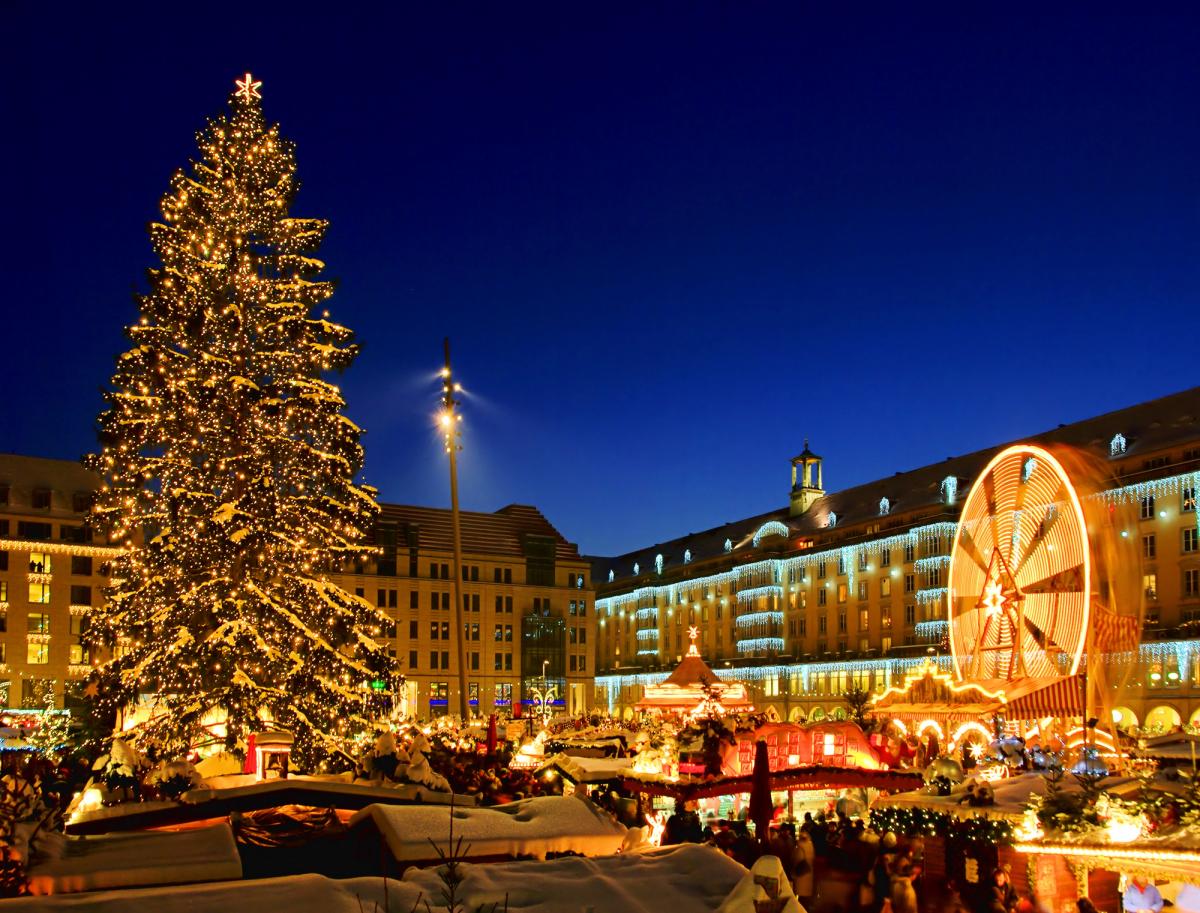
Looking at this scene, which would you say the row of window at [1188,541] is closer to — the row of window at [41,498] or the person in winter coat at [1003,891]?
the person in winter coat at [1003,891]

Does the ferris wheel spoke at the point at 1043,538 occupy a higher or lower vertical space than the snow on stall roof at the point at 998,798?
higher

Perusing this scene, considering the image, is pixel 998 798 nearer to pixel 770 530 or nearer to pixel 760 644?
pixel 760 644

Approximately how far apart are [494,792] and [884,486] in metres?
70.7

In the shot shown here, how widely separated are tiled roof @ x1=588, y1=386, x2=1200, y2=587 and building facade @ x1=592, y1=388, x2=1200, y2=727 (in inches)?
4.8

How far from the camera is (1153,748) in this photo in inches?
1081

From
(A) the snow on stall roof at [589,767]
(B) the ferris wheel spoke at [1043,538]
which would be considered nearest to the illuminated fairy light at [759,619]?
(B) the ferris wheel spoke at [1043,538]

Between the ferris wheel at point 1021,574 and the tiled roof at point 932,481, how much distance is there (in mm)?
6667


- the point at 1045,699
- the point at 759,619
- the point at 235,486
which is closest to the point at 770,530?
the point at 759,619

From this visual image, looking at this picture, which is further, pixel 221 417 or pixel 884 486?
pixel 884 486

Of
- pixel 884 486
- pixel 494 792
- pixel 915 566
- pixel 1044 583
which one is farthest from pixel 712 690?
pixel 884 486

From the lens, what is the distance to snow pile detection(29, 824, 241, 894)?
8109 millimetres

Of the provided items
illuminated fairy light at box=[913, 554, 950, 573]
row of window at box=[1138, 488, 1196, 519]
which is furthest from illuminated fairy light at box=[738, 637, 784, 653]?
row of window at box=[1138, 488, 1196, 519]

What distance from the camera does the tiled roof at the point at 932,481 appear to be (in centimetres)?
6262

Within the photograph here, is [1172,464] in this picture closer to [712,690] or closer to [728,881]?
[712,690]
